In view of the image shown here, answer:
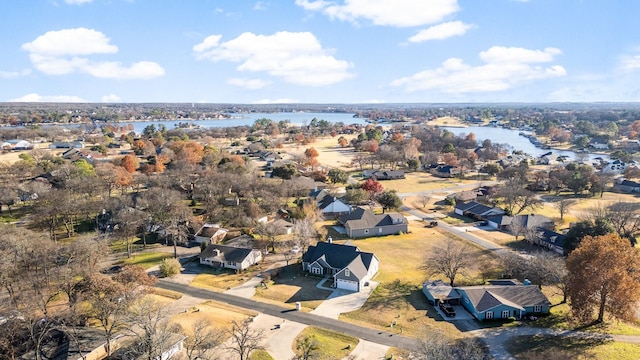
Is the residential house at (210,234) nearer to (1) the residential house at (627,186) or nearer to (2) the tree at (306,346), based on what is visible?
(2) the tree at (306,346)

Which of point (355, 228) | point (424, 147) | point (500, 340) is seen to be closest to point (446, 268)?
point (500, 340)

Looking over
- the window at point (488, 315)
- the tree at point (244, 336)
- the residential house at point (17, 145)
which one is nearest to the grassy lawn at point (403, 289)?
the window at point (488, 315)

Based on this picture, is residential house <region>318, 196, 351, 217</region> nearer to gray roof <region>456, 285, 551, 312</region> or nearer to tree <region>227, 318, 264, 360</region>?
gray roof <region>456, 285, 551, 312</region>

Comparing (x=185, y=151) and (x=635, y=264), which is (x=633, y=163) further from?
(x=185, y=151)

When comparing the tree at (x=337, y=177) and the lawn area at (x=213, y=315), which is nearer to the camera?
the lawn area at (x=213, y=315)

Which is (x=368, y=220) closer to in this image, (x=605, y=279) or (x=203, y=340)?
(x=605, y=279)

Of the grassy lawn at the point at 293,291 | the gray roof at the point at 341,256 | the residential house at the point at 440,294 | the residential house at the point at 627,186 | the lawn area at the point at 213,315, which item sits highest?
the residential house at the point at 627,186

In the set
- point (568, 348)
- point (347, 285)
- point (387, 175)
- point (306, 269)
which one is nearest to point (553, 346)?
point (568, 348)
